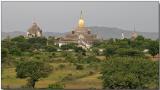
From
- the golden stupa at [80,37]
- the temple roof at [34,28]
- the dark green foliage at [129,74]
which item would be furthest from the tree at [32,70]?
the temple roof at [34,28]

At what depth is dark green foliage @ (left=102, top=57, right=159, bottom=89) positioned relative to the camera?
370 inches

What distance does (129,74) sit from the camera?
9.88 metres

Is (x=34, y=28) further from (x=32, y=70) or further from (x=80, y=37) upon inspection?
(x=32, y=70)

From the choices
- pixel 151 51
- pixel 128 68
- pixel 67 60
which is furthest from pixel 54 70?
pixel 151 51

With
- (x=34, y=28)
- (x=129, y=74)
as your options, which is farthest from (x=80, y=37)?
(x=129, y=74)

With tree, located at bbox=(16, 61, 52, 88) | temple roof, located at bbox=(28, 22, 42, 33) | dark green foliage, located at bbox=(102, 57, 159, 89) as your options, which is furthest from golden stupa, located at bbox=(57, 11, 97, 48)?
dark green foliage, located at bbox=(102, 57, 159, 89)

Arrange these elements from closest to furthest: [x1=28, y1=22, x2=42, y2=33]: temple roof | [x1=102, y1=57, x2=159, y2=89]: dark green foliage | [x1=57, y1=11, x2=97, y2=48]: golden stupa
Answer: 1. [x1=102, y1=57, x2=159, y2=89]: dark green foliage
2. [x1=57, y1=11, x2=97, y2=48]: golden stupa
3. [x1=28, y1=22, x2=42, y2=33]: temple roof

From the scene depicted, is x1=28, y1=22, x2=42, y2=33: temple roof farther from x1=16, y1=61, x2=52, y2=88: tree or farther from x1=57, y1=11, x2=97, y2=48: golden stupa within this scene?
x1=16, y1=61, x2=52, y2=88: tree

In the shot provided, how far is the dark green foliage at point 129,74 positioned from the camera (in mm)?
9398

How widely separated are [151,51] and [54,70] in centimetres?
1011

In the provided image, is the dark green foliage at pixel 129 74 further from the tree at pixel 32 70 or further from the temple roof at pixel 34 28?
the temple roof at pixel 34 28

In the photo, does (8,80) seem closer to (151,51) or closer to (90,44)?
(151,51)

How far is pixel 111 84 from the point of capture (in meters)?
9.60

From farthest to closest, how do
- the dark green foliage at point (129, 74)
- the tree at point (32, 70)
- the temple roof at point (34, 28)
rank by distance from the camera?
the temple roof at point (34, 28), the tree at point (32, 70), the dark green foliage at point (129, 74)
